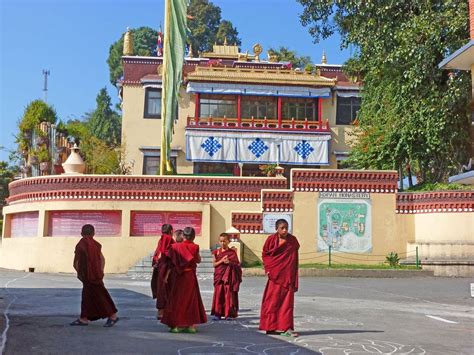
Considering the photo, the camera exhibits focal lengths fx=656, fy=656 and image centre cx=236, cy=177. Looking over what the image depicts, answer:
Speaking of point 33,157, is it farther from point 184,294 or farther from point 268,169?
point 184,294

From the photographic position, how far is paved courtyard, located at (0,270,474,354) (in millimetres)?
7820

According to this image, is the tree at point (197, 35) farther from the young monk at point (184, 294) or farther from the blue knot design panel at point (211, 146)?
the young monk at point (184, 294)

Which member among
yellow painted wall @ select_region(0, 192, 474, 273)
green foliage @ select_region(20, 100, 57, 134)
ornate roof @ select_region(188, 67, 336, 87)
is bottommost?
yellow painted wall @ select_region(0, 192, 474, 273)

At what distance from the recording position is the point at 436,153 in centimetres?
2580

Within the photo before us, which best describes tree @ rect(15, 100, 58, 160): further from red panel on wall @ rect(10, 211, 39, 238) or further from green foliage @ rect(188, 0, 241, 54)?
green foliage @ rect(188, 0, 241, 54)

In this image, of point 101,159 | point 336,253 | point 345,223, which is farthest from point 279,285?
point 101,159

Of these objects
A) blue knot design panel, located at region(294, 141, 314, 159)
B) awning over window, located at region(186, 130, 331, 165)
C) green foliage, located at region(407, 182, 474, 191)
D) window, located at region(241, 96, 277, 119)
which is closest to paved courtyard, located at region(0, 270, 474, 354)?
green foliage, located at region(407, 182, 474, 191)

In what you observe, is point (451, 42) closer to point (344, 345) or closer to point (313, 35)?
point (313, 35)

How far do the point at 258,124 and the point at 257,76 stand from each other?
8.28ft

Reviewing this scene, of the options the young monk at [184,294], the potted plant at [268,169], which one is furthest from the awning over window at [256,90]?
the young monk at [184,294]

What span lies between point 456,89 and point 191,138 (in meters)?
15.4

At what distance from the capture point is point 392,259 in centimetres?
2353

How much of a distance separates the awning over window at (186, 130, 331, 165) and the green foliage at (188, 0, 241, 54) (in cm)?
4083

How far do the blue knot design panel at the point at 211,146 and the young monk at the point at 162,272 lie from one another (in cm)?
2305
